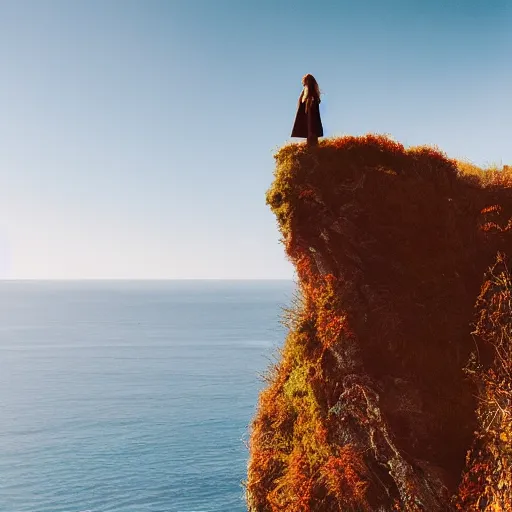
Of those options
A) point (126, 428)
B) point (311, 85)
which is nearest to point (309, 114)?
point (311, 85)

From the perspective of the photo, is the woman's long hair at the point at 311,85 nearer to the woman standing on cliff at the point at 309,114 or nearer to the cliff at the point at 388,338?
the woman standing on cliff at the point at 309,114

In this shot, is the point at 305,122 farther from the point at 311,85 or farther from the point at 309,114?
the point at 311,85

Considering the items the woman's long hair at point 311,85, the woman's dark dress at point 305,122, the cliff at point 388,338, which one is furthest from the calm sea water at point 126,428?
the woman's long hair at point 311,85

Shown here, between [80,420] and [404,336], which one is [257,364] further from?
[404,336]

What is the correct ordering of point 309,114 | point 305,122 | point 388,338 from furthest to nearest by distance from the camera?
1. point 305,122
2. point 309,114
3. point 388,338

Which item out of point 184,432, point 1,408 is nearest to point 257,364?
point 184,432

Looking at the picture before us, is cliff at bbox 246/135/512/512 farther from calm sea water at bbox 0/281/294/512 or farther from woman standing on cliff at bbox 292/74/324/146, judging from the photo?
calm sea water at bbox 0/281/294/512

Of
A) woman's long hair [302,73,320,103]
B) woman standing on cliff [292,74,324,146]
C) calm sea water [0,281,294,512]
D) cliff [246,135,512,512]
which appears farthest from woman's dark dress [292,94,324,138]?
calm sea water [0,281,294,512]
